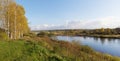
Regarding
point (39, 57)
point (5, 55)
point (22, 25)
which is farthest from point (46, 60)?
point (22, 25)

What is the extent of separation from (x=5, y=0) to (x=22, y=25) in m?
9.97

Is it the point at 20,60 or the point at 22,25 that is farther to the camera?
the point at 22,25

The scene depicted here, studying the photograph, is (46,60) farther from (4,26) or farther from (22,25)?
(22,25)

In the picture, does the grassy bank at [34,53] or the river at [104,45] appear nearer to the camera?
the grassy bank at [34,53]

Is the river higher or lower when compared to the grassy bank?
lower

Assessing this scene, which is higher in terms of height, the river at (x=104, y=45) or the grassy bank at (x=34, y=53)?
the grassy bank at (x=34, y=53)

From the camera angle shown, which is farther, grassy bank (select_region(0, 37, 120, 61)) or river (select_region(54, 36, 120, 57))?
river (select_region(54, 36, 120, 57))

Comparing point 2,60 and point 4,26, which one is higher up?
point 4,26

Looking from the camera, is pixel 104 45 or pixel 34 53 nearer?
pixel 34 53

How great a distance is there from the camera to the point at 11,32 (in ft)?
115

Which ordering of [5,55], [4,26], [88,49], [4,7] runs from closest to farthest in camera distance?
1. [5,55]
2. [88,49]
3. [4,7]
4. [4,26]

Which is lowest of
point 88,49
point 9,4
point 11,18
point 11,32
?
point 88,49

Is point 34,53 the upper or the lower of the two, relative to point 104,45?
upper

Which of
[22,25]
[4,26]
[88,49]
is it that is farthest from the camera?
[22,25]
